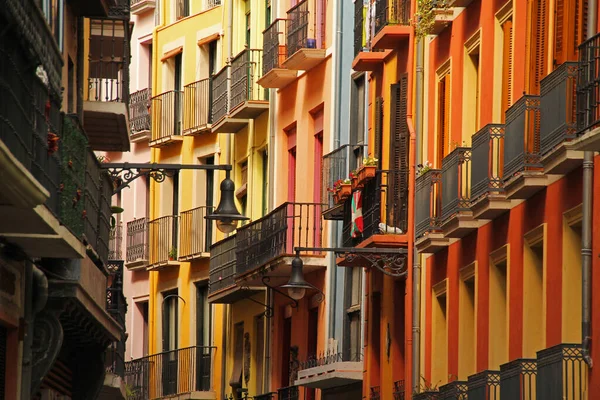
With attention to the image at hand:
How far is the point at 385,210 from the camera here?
108 ft

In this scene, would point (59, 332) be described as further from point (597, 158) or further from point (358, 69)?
point (358, 69)

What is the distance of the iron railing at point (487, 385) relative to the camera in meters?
25.6

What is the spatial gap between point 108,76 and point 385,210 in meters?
5.14

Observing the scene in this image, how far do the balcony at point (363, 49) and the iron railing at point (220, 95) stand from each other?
31.2ft

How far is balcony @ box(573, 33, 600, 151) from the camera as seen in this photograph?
2047 centimetres

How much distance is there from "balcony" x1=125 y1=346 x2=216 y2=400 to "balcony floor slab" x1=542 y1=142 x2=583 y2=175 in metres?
24.0

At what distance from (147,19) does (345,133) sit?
615 inches

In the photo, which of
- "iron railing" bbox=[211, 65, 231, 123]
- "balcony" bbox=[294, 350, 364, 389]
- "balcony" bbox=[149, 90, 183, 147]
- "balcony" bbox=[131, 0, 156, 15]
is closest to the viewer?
"balcony" bbox=[294, 350, 364, 389]

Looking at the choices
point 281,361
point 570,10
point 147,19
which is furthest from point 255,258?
point 570,10

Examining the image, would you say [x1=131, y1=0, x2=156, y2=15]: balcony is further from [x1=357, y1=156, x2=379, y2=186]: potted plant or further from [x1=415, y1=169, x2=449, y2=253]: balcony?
[x1=415, y1=169, x2=449, y2=253]: balcony

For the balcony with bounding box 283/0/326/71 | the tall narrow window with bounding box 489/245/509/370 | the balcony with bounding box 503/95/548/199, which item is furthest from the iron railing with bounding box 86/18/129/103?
the balcony with bounding box 283/0/326/71

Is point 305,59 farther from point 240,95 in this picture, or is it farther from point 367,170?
point 367,170

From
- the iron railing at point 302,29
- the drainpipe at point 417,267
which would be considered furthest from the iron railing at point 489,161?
the iron railing at point 302,29

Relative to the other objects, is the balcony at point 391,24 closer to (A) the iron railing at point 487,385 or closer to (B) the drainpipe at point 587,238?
(A) the iron railing at point 487,385
